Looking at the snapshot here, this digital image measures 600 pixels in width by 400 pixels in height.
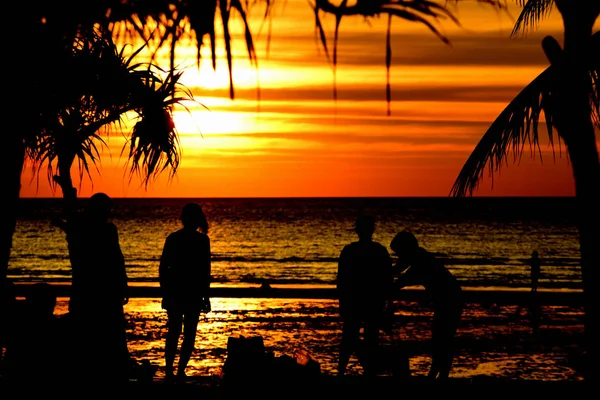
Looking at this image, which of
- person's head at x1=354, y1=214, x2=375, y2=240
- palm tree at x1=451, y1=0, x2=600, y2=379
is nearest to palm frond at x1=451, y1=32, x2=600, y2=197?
palm tree at x1=451, y1=0, x2=600, y2=379

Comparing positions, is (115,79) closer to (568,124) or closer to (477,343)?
(568,124)

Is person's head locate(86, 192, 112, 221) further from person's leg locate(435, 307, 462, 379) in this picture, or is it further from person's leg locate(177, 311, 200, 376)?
person's leg locate(435, 307, 462, 379)

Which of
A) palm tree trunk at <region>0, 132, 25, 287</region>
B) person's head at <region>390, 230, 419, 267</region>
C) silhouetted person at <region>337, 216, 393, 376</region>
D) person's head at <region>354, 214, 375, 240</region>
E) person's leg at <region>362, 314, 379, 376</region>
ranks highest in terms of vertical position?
palm tree trunk at <region>0, 132, 25, 287</region>

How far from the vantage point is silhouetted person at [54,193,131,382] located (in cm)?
772

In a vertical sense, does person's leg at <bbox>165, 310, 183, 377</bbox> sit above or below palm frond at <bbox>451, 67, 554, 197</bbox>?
below

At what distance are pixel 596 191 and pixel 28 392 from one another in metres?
4.38

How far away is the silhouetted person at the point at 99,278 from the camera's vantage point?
7719mm

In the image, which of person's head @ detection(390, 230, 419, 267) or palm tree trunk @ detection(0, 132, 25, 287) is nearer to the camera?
palm tree trunk @ detection(0, 132, 25, 287)

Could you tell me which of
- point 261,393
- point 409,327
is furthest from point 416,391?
point 409,327

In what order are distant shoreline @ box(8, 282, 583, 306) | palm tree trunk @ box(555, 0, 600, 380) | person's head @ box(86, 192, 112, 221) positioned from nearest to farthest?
palm tree trunk @ box(555, 0, 600, 380)
person's head @ box(86, 192, 112, 221)
distant shoreline @ box(8, 282, 583, 306)

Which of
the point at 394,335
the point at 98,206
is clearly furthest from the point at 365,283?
the point at 394,335

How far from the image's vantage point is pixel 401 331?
18.2m

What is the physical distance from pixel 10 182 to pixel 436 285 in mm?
3920

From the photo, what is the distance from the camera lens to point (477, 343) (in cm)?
1616
